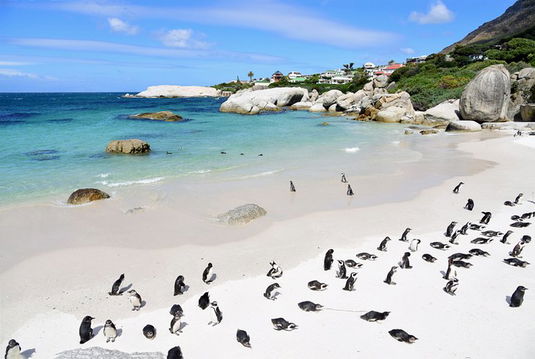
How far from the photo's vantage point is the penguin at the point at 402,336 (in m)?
6.64

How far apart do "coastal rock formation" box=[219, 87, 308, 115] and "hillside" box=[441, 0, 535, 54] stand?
243 ft

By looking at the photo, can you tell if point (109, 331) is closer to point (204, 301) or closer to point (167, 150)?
point (204, 301)

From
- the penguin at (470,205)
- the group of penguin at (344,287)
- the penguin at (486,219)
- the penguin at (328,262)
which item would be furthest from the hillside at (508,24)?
the penguin at (328,262)

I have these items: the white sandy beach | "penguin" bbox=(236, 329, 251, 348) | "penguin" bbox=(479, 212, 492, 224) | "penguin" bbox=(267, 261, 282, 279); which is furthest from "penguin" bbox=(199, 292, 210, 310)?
"penguin" bbox=(479, 212, 492, 224)

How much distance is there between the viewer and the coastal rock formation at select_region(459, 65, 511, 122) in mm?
33438

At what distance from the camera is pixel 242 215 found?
1236 cm

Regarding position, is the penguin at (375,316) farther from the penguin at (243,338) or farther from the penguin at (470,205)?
the penguin at (470,205)

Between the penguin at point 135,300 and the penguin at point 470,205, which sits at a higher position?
the penguin at point 470,205

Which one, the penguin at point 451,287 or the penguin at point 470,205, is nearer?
the penguin at point 451,287

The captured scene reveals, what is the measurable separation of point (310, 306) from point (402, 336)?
1.74 m

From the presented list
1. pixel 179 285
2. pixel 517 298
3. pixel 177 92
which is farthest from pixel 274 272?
pixel 177 92

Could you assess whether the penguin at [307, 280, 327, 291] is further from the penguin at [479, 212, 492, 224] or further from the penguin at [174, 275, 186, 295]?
the penguin at [479, 212, 492, 224]

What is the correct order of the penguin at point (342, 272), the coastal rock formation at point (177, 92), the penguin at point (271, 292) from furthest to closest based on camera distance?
the coastal rock formation at point (177, 92) → the penguin at point (342, 272) → the penguin at point (271, 292)

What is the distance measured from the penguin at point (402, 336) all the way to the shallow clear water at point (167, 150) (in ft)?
41.9
